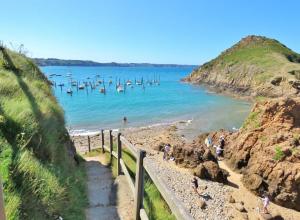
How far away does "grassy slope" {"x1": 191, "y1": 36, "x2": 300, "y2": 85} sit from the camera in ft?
245

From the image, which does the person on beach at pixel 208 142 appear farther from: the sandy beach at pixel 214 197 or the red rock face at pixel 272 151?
the sandy beach at pixel 214 197

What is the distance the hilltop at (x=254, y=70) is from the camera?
67.5 metres

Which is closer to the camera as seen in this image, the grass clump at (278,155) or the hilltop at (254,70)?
the grass clump at (278,155)

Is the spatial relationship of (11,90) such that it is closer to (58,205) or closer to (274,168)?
(58,205)

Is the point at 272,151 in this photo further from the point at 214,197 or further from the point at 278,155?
the point at 214,197

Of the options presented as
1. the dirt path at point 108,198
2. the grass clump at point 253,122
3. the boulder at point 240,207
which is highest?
the dirt path at point 108,198

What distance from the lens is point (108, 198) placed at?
27.6 feet

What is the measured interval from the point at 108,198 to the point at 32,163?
121 inches

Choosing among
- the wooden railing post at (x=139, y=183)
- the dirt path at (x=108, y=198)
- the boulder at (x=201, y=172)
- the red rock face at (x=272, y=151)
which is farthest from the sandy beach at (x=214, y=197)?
the wooden railing post at (x=139, y=183)

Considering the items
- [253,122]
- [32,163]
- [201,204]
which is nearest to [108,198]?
[32,163]

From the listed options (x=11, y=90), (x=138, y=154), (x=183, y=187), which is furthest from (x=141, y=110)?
(x=138, y=154)

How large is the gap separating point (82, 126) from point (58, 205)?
1296 inches

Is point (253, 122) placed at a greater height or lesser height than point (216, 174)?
greater

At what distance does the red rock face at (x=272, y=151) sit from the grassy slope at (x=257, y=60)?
52.2 m
